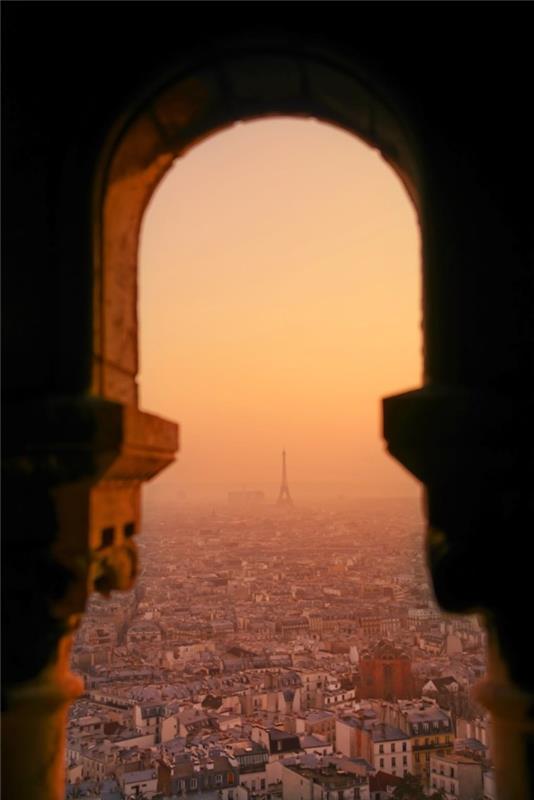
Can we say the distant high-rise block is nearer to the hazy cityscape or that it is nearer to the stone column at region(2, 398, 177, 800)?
the hazy cityscape

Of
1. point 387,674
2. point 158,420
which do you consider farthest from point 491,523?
point 387,674

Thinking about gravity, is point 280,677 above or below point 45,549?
below

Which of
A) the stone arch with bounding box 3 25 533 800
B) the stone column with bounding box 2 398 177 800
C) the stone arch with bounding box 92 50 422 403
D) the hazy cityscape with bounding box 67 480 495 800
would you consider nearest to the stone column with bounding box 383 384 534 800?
the stone arch with bounding box 3 25 533 800

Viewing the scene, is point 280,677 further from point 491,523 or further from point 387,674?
point 491,523

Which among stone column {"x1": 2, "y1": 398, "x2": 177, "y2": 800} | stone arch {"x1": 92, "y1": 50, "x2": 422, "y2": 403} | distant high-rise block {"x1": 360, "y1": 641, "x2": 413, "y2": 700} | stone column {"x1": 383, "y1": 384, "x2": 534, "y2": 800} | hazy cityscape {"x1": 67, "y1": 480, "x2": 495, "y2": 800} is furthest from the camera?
distant high-rise block {"x1": 360, "y1": 641, "x2": 413, "y2": 700}

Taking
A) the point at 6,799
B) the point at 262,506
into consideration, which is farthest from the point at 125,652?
the point at 262,506

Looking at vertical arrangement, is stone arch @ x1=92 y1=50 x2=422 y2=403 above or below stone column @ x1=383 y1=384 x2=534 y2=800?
above

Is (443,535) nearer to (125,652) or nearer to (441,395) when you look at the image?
(441,395)

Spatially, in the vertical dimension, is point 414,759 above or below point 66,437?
below
